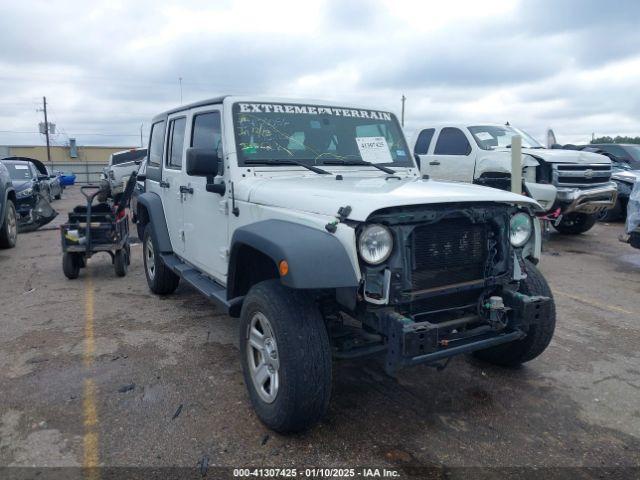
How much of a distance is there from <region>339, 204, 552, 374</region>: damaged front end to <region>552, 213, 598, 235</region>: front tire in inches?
323

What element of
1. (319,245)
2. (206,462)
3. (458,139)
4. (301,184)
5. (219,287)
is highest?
(458,139)

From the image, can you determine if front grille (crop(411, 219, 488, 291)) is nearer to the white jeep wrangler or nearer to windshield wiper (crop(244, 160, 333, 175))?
the white jeep wrangler

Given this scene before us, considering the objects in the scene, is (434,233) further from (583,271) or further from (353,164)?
(583,271)

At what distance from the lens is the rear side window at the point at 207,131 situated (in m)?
4.55

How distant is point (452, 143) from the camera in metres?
10.1

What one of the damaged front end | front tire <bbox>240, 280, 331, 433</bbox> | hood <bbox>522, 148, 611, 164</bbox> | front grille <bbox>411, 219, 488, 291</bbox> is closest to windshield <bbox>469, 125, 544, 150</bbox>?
hood <bbox>522, 148, 611, 164</bbox>

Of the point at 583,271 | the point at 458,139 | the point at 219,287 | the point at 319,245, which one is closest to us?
the point at 319,245

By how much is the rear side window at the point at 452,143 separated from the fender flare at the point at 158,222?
5.94m

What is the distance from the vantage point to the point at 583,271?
7.95 m

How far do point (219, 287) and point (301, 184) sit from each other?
4.10 ft

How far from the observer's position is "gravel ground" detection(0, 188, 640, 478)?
121 inches

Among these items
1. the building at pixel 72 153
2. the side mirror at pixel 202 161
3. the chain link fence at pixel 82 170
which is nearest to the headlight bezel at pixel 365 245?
the side mirror at pixel 202 161

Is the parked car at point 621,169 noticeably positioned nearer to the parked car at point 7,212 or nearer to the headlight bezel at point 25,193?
the parked car at point 7,212

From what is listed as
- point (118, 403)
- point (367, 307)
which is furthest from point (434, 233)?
point (118, 403)
